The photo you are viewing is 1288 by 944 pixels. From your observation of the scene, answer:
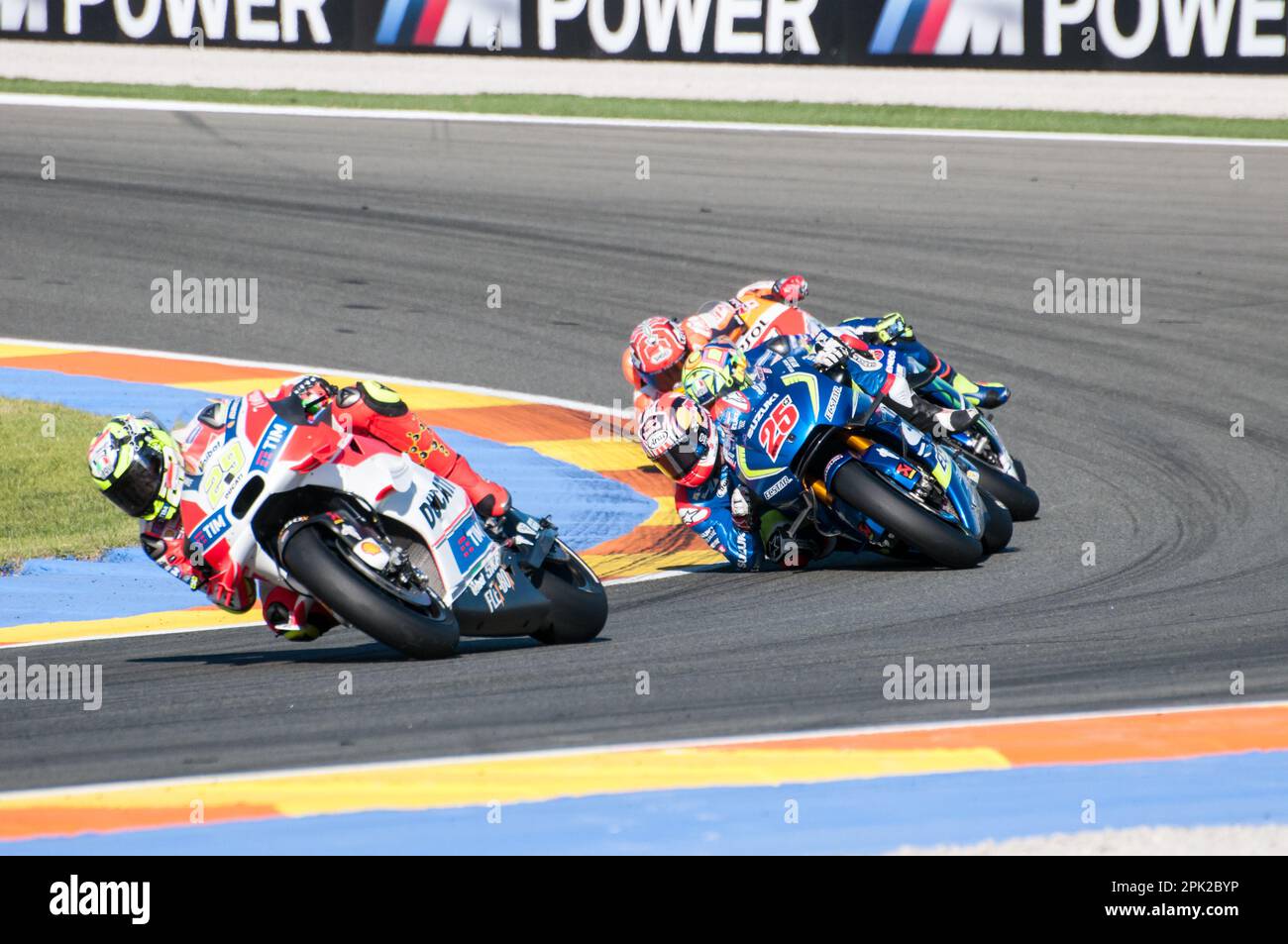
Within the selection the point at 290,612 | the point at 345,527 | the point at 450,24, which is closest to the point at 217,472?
the point at 345,527

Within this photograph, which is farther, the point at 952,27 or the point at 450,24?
the point at 450,24

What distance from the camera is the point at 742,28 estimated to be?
18.3 meters

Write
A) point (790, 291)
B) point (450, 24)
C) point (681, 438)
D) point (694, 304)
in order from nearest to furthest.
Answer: point (681, 438) < point (790, 291) < point (694, 304) < point (450, 24)

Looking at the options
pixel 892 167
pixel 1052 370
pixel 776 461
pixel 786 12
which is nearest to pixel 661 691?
pixel 776 461

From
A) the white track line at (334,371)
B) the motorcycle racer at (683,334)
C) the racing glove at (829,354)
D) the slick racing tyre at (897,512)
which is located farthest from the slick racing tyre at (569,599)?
the white track line at (334,371)

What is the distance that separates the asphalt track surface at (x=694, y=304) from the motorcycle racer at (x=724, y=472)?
19 cm

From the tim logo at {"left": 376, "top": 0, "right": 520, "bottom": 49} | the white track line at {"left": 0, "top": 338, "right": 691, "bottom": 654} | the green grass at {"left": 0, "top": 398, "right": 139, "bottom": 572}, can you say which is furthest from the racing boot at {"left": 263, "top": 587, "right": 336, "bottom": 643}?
the tim logo at {"left": 376, "top": 0, "right": 520, "bottom": 49}

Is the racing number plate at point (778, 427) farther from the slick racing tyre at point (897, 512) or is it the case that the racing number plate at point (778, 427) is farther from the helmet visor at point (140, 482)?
the helmet visor at point (140, 482)

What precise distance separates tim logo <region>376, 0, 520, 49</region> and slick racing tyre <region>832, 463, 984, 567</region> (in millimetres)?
11957

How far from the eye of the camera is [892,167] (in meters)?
16.8

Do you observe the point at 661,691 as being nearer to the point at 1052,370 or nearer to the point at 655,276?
the point at 1052,370

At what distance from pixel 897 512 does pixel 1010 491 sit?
161cm

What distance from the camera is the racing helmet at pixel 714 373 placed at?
358 inches

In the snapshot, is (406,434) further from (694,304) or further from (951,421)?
(694,304)
